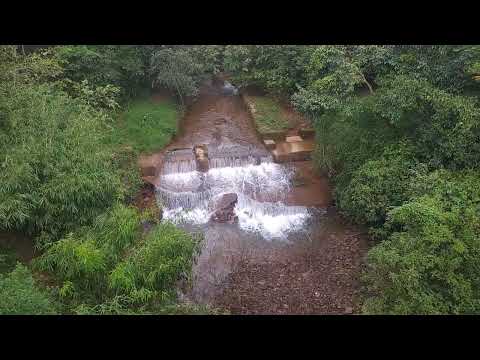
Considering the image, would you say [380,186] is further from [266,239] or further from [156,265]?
[156,265]

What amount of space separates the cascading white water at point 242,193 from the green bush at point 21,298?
3.97 meters

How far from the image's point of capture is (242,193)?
10312mm

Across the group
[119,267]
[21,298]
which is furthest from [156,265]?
[21,298]

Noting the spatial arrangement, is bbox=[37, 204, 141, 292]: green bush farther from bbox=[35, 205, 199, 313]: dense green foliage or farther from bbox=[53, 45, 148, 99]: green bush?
bbox=[53, 45, 148, 99]: green bush

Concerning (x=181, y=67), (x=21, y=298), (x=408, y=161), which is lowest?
(x=21, y=298)

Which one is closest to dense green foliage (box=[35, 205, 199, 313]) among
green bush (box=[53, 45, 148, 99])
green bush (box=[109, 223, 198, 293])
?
green bush (box=[109, 223, 198, 293])

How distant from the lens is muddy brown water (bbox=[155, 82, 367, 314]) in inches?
296

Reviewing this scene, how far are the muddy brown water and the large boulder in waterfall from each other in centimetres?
17

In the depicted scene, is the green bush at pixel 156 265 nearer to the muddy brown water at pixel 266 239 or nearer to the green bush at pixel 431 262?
the muddy brown water at pixel 266 239

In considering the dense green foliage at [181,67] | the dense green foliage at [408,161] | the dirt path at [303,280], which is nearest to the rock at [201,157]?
the dense green foliage at [181,67]

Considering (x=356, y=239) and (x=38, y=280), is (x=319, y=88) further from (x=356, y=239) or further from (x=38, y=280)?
(x=38, y=280)

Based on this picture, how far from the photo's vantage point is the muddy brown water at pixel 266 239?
752cm

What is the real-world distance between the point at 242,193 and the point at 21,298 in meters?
6.13

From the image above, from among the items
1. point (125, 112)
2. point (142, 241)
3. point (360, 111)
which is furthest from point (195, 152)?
point (142, 241)
